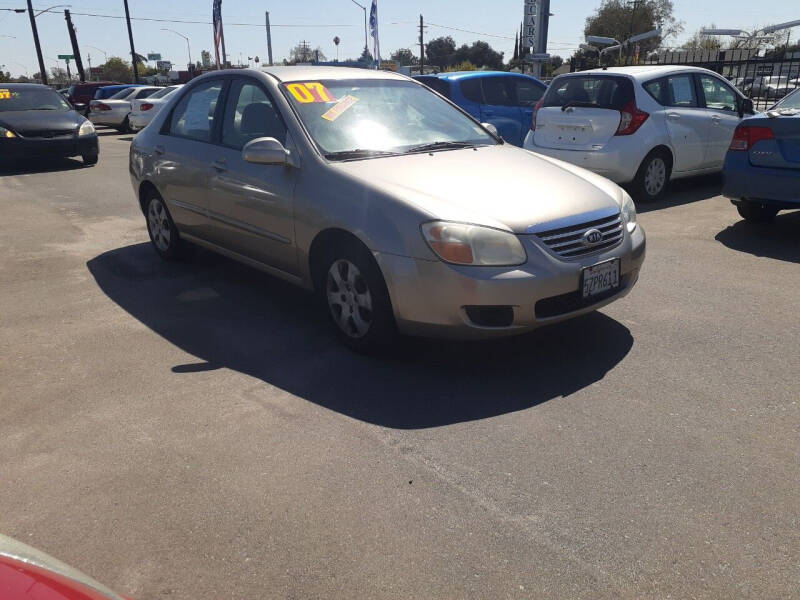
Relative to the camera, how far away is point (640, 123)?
8.14 m

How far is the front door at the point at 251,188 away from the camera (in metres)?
4.55

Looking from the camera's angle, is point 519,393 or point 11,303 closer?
point 519,393

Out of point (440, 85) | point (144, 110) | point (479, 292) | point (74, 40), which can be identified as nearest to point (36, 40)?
point (74, 40)

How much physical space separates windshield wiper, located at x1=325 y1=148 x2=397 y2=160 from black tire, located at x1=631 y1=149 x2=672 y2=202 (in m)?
4.85

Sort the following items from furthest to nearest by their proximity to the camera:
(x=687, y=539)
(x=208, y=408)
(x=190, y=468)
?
(x=208, y=408) < (x=190, y=468) < (x=687, y=539)

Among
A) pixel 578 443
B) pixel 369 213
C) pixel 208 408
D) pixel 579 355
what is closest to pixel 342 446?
pixel 208 408

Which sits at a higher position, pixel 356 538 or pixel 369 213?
pixel 369 213

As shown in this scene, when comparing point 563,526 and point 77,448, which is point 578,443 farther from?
point 77,448

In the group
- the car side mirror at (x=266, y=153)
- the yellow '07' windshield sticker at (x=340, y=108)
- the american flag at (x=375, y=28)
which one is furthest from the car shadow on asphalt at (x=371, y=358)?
the american flag at (x=375, y=28)

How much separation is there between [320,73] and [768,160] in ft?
13.6

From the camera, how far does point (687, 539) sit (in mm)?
2551

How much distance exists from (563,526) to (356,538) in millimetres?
766

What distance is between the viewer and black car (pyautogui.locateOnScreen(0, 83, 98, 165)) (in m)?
13.2

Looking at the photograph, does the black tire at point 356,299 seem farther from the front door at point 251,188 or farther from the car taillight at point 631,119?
the car taillight at point 631,119
